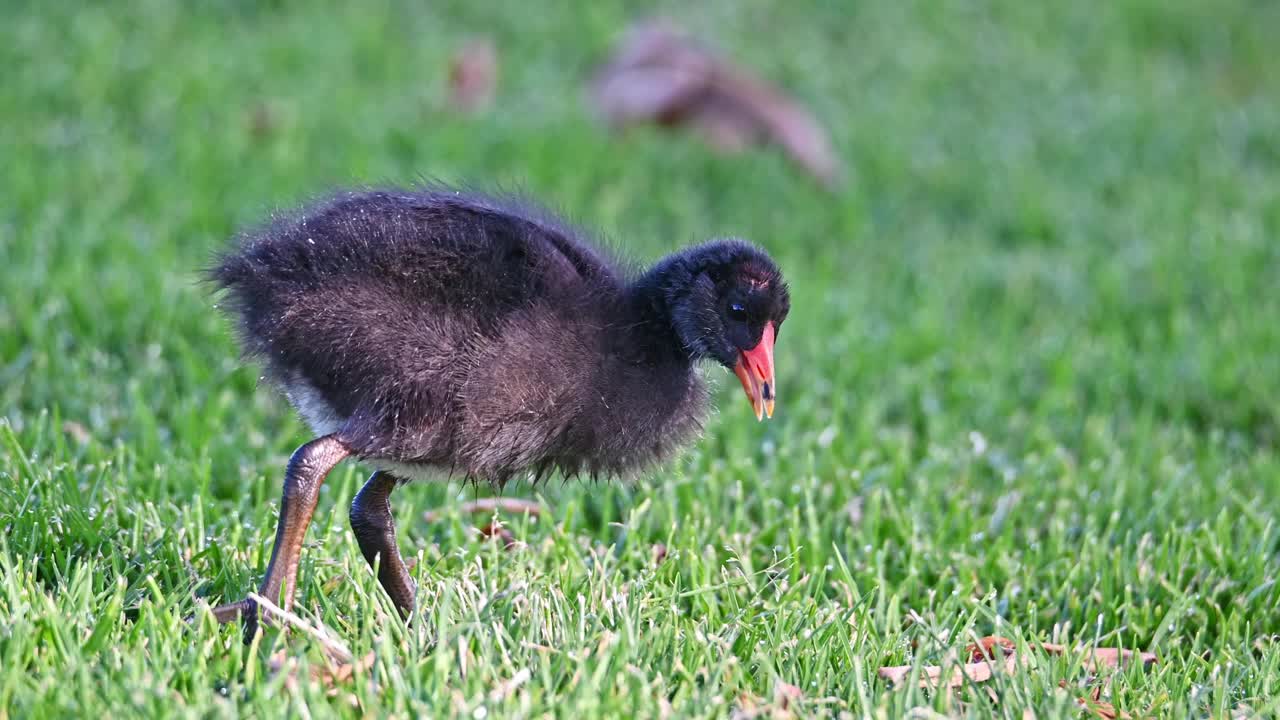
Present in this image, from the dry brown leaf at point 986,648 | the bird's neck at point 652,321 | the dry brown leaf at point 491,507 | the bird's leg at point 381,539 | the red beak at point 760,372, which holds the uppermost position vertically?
the bird's neck at point 652,321

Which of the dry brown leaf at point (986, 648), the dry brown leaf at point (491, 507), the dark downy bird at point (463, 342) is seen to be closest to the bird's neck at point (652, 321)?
the dark downy bird at point (463, 342)

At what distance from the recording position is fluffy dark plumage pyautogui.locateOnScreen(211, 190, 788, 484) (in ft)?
11.0

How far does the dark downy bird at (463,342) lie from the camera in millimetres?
3322

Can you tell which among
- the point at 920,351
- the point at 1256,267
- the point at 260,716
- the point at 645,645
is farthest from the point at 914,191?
the point at 260,716

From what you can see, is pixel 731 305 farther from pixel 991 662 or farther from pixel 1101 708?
pixel 1101 708

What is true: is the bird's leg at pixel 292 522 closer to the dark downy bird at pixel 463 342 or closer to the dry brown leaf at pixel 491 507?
the dark downy bird at pixel 463 342

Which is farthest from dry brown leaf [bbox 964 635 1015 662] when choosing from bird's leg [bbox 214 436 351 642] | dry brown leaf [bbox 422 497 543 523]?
bird's leg [bbox 214 436 351 642]

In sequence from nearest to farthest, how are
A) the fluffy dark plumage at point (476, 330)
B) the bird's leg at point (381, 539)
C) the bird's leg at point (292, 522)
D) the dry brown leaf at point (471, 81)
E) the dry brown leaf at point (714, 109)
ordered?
the bird's leg at point (292, 522), the fluffy dark plumage at point (476, 330), the bird's leg at point (381, 539), the dry brown leaf at point (714, 109), the dry brown leaf at point (471, 81)

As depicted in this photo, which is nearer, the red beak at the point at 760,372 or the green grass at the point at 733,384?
the green grass at the point at 733,384

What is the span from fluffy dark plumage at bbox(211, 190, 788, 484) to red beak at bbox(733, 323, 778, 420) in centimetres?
4

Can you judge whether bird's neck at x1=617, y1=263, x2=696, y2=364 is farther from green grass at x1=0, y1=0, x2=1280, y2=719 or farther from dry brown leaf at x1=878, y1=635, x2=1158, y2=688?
dry brown leaf at x1=878, y1=635, x2=1158, y2=688

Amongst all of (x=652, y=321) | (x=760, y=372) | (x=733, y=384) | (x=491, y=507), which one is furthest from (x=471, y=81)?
(x=760, y=372)

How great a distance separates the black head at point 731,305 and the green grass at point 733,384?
60cm

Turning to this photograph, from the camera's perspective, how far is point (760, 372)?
11.8 feet
